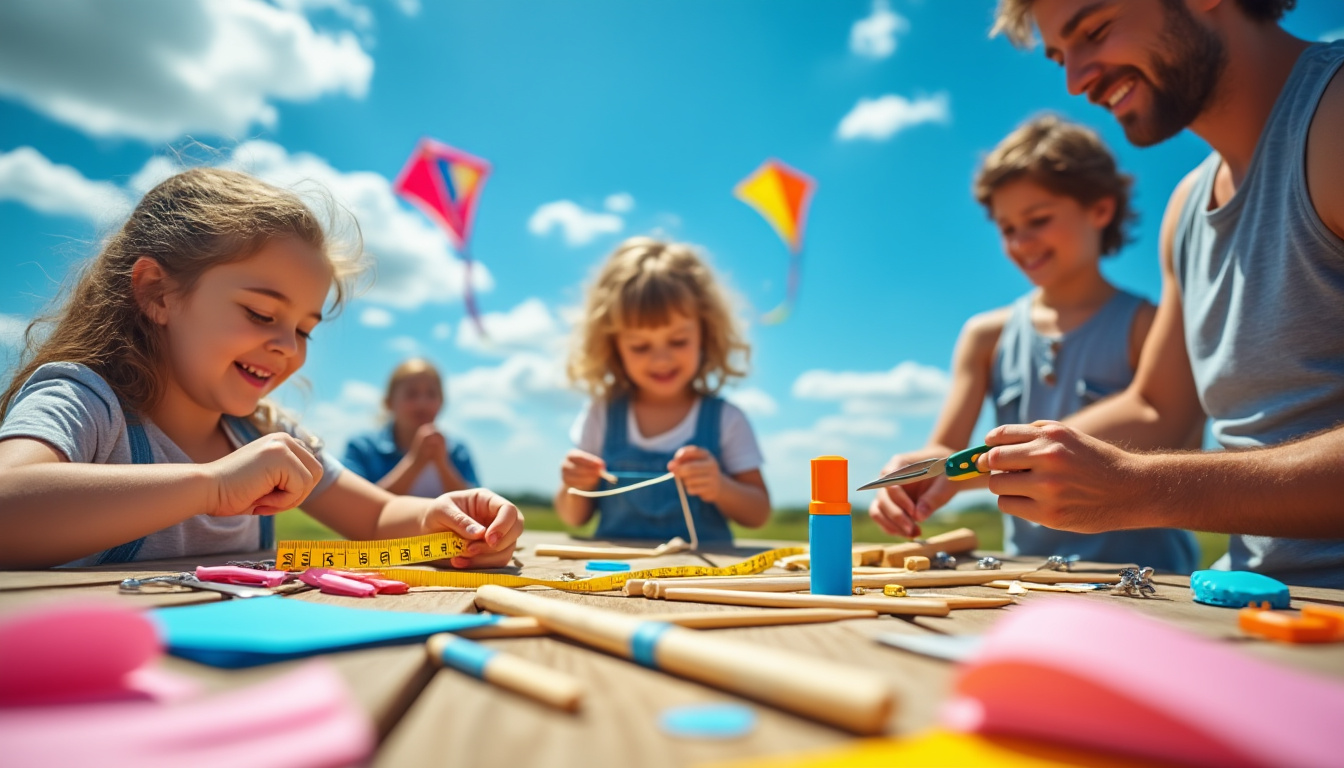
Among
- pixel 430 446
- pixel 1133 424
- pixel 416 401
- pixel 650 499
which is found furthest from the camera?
pixel 416 401

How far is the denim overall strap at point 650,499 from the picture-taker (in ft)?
10.8

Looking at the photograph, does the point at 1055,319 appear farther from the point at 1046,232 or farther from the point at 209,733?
the point at 209,733

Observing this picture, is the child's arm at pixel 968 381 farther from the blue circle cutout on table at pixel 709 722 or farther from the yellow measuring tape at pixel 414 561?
the blue circle cutout on table at pixel 709 722

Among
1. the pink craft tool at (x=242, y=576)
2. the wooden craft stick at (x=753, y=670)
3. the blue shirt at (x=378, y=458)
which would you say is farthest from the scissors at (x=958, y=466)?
the blue shirt at (x=378, y=458)

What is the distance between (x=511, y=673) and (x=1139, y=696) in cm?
49

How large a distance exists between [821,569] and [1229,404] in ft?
5.32

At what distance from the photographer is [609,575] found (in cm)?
141

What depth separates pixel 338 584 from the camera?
4.13 ft

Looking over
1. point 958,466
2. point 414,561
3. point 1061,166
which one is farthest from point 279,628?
point 1061,166

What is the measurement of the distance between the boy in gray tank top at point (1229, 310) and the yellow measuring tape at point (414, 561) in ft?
2.23

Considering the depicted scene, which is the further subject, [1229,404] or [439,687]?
[1229,404]

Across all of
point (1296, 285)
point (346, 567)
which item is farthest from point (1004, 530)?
point (346, 567)

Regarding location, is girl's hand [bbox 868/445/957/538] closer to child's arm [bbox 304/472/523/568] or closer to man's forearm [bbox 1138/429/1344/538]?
man's forearm [bbox 1138/429/1344/538]

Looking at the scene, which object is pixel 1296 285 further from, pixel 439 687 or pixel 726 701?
pixel 439 687
